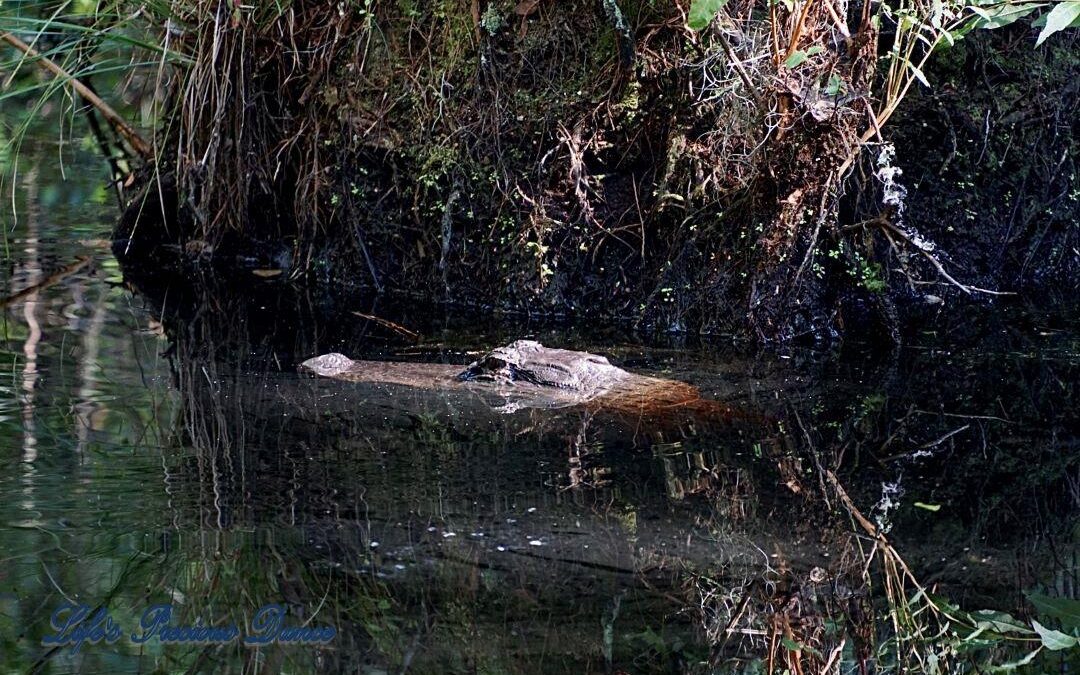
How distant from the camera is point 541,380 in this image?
201 inches

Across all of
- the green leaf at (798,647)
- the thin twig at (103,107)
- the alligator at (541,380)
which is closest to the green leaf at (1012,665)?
the green leaf at (798,647)

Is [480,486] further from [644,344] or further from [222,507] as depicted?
[644,344]

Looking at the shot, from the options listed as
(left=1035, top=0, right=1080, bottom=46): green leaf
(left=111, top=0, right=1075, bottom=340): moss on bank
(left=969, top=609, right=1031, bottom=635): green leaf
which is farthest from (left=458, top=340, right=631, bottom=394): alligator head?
(left=1035, top=0, right=1080, bottom=46): green leaf

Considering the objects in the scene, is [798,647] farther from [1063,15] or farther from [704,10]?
[704,10]

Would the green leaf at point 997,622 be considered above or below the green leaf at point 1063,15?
below

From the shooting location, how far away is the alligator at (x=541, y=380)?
4.89 metres

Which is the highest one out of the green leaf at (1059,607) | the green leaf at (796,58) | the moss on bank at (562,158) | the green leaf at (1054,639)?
the green leaf at (796,58)

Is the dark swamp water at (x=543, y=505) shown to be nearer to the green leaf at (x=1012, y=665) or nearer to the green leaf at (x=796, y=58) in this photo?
the green leaf at (x=1012, y=665)

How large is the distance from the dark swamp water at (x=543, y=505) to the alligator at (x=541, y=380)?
14 cm

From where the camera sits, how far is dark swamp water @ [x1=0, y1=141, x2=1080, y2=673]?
284 cm

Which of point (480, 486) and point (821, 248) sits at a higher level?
point (821, 248)

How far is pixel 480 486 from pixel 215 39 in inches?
153

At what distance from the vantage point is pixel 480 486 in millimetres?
3910

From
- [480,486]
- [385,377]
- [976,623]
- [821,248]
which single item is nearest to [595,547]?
[480,486]
